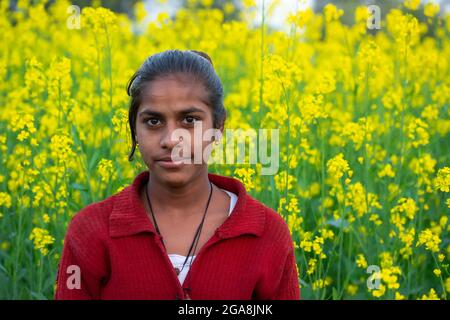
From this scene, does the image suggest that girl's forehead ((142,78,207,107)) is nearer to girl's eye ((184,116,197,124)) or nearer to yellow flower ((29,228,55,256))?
girl's eye ((184,116,197,124))

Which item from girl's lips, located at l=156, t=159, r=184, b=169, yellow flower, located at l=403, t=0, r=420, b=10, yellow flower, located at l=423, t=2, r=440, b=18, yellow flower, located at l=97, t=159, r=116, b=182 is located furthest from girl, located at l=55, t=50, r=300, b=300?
yellow flower, located at l=423, t=2, r=440, b=18

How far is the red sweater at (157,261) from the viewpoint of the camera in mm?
1827

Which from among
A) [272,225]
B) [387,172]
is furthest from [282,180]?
[272,225]

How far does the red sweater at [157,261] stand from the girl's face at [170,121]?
0.51ft

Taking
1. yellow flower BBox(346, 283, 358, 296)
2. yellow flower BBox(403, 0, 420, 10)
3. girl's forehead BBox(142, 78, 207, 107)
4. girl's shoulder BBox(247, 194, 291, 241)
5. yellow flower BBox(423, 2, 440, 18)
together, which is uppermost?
yellow flower BBox(423, 2, 440, 18)

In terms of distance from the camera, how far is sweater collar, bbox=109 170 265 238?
1.85 metres

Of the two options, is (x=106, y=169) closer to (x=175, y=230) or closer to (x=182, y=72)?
(x=175, y=230)

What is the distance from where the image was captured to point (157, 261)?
1.83 meters

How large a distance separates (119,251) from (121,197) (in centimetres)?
15

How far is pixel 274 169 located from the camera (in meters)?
2.87

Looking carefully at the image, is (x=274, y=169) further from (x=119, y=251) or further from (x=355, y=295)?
(x=119, y=251)

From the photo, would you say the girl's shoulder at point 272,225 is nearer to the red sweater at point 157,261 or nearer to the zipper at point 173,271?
the red sweater at point 157,261

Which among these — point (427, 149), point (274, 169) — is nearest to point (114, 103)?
point (274, 169)
